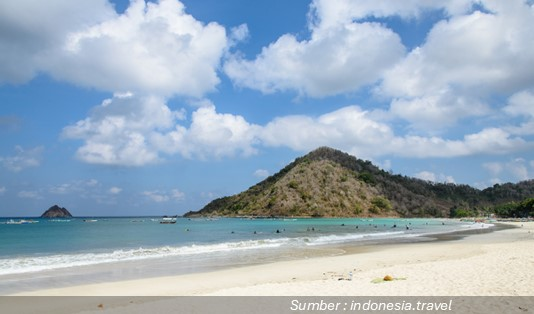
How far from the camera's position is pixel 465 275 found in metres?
14.4

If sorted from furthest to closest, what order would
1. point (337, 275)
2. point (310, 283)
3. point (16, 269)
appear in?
1. point (16, 269)
2. point (337, 275)
3. point (310, 283)

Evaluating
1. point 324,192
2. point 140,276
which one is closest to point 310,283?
point 140,276

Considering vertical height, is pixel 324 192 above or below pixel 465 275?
above

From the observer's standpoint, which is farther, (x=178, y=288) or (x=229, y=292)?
(x=178, y=288)

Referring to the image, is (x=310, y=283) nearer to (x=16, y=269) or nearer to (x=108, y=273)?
(x=108, y=273)

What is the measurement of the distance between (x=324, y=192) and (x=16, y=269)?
18065cm

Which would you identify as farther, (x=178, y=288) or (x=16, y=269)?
(x=16, y=269)

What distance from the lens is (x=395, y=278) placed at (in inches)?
562
